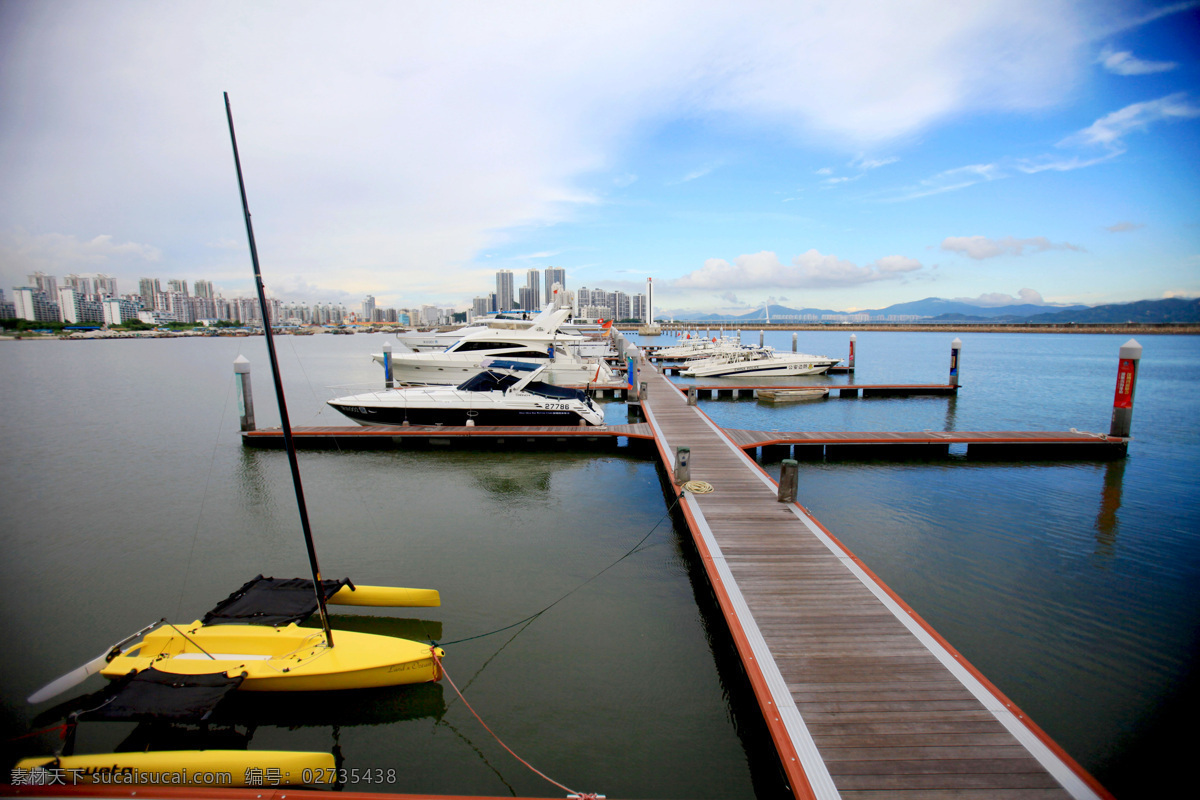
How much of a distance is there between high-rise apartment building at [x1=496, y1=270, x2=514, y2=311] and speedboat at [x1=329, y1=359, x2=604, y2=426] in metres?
140

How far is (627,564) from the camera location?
8.55 m

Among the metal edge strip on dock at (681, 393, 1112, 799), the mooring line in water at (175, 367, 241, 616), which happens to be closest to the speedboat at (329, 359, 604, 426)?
the mooring line in water at (175, 367, 241, 616)

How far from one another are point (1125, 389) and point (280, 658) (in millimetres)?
20950

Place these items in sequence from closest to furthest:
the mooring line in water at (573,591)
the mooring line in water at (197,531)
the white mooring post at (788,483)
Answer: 1. the mooring line in water at (573,591)
2. the mooring line in water at (197,531)
3. the white mooring post at (788,483)

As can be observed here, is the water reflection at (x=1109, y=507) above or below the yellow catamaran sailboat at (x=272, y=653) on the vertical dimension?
below

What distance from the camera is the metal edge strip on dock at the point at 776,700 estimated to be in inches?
140

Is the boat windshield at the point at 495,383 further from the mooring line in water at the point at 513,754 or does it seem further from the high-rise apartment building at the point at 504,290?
the high-rise apartment building at the point at 504,290

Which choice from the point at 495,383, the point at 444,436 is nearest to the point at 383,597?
the point at 444,436

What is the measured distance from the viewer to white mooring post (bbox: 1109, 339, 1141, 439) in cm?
1385

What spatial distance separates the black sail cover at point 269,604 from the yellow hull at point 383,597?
0.25m

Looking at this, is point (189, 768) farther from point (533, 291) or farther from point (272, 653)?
point (533, 291)

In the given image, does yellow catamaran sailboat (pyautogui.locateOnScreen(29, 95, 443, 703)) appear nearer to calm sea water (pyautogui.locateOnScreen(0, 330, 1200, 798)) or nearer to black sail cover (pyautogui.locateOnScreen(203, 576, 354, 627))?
black sail cover (pyautogui.locateOnScreen(203, 576, 354, 627))

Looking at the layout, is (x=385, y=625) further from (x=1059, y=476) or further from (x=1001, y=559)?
(x=1059, y=476)

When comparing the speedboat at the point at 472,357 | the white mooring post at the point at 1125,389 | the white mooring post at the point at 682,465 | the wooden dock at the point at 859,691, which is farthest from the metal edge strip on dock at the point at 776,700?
the speedboat at the point at 472,357
